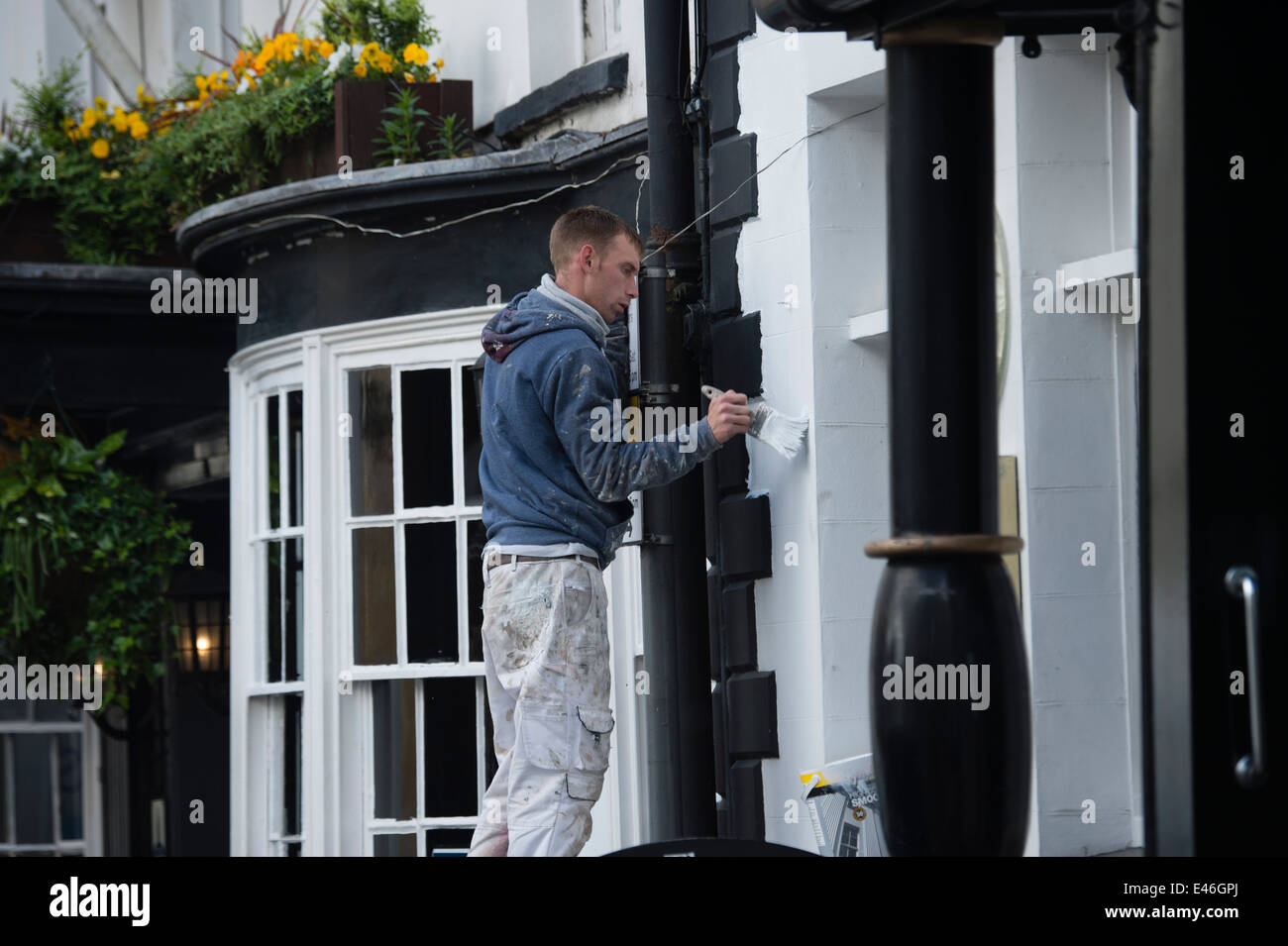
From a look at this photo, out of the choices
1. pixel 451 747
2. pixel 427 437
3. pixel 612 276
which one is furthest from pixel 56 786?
pixel 612 276

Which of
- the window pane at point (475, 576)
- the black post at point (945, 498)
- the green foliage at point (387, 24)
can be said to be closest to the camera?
the black post at point (945, 498)

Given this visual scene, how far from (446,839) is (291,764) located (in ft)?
3.21

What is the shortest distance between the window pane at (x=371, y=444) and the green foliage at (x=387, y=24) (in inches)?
55.7

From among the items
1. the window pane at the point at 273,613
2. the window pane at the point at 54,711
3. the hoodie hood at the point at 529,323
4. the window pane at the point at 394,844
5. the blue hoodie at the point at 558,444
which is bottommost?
the window pane at the point at 394,844

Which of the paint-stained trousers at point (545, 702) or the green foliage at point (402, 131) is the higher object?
the green foliage at point (402, 131)

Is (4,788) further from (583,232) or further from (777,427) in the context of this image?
(583,232)

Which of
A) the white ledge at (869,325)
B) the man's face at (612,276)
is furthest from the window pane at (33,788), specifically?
the white ledge at (869,325)

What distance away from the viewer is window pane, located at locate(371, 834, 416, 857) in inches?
288

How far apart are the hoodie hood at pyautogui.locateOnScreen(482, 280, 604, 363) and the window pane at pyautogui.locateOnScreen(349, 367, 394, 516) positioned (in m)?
2.27

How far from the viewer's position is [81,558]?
8.99 m

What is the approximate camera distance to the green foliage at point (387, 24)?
25.3 feet

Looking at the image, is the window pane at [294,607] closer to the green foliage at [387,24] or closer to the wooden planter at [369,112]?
the wooden planter at [369,112]

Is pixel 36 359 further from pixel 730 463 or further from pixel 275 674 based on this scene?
pixel 730 463

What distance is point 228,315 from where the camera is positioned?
29.2 ft
